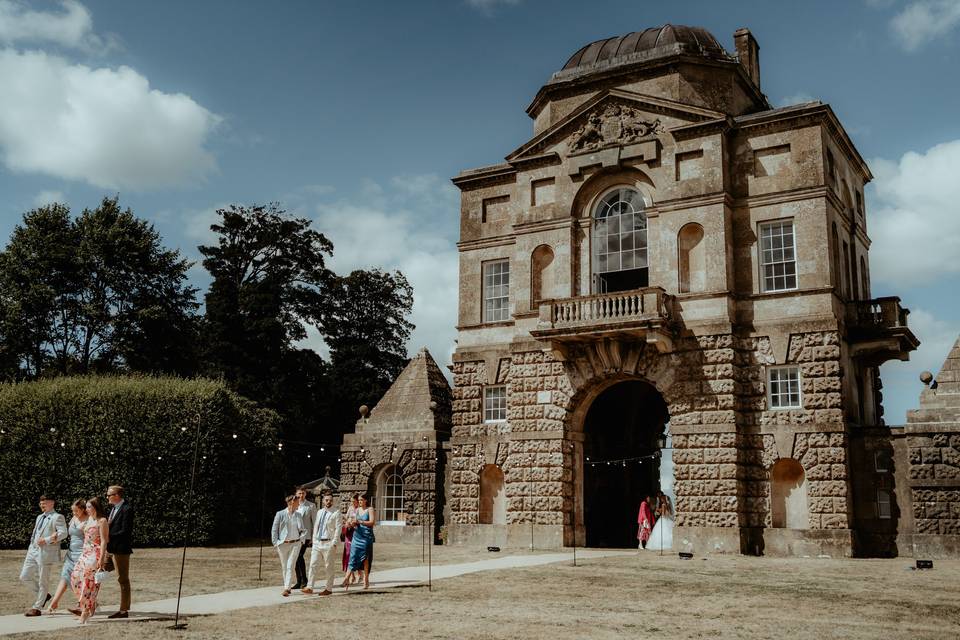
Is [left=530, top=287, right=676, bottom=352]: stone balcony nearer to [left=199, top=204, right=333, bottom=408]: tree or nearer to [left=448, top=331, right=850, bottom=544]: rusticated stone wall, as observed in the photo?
[left=448, top=331, right=850, bottom=544]: rusticated stone wall

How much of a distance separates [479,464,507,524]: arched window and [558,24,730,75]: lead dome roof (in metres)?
13.1

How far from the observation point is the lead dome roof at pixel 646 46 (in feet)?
92.8

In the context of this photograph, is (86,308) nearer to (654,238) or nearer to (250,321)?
(250,321)

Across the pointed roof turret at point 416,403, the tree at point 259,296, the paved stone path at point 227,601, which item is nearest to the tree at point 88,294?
the tree at point 259,296

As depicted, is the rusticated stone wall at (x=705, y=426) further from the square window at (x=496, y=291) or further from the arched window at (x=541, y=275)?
the square window at (x=496, y=291)

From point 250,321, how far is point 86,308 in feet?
24.4

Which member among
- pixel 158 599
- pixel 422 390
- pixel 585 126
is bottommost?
pixel 158 599

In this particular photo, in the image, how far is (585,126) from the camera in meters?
28.5

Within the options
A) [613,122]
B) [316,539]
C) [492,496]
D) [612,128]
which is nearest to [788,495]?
[492,496]

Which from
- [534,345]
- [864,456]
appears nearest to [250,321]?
[534,345]

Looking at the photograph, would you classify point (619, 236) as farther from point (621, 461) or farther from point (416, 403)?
point (416, 403)

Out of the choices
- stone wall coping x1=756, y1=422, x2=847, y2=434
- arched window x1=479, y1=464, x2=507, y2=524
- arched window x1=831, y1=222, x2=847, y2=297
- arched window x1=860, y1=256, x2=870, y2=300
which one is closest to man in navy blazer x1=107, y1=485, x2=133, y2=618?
arched window x1=479, y1=464, x2=507, y2=524

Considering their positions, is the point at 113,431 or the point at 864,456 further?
the point at 113,431

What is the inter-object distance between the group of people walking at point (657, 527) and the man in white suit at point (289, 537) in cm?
1347
